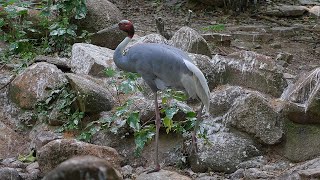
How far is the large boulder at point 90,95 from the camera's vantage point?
645 centimetres

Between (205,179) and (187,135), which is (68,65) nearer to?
(187,135)

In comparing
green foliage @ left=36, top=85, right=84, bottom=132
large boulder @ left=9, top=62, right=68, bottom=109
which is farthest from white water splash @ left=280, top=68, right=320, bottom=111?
large boulder @ left=9, top=62, right=68, bottom=109

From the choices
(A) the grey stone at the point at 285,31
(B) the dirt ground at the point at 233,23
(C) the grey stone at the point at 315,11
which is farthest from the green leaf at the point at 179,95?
(C) the grey stone at the point at 315,11

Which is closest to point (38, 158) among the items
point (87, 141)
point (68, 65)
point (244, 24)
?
point (87, 141)

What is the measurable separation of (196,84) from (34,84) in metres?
2.38

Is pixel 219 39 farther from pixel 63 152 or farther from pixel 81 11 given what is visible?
pixel 63 152

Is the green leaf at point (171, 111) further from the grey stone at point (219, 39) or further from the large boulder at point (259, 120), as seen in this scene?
the grey stone at point (219, 39)

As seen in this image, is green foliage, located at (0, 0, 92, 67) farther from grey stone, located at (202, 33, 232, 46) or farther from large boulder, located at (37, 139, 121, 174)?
large boulder, located at (37, 139, 121, 174)

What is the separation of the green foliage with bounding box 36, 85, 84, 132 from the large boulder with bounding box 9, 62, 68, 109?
0.10 meters

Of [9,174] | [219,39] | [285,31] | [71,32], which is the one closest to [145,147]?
[9,174]

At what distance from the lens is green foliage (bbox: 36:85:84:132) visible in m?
6.56

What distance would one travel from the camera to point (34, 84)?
7035 millimetres

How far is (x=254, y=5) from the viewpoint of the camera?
12.6 metres

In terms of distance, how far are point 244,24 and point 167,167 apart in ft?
19.1
